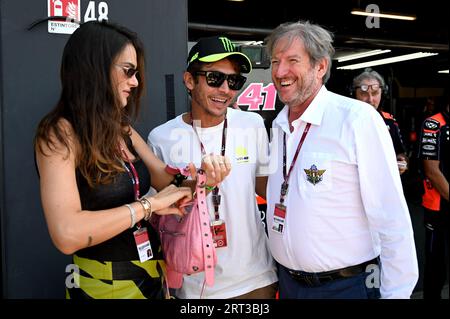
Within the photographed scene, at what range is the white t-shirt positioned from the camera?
207cm

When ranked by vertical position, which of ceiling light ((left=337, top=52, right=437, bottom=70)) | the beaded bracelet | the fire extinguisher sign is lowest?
the beaded bracelet

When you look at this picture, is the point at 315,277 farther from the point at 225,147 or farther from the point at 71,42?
the point at 71,42

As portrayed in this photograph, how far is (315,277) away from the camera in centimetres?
196

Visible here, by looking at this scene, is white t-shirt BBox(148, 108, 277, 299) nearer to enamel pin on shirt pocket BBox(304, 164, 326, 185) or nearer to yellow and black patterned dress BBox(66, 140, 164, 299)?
enamel pin on shirt pocket BBox(304, 164, 326, 185)

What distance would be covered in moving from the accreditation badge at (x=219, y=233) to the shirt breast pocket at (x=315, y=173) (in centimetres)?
40

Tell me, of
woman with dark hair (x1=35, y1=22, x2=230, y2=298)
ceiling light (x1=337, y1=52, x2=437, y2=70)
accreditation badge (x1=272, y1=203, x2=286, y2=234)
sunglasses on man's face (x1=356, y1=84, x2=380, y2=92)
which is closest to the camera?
woman with dark hair (x1=35, y1=22, x2=230, y2=298)

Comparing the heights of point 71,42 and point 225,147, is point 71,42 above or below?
above

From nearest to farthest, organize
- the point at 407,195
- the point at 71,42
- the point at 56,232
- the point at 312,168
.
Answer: the point at 56,232, the point at 71,42, the point at 312,168, the point at 407,195

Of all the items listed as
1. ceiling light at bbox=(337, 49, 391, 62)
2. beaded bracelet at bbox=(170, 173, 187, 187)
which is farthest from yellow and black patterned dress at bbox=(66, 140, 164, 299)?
ceiling light at bbox=(337, 49, 391, 62)

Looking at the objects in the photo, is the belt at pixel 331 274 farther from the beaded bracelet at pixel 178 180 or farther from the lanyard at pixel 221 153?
the beaded bracelet at pixel 178 180

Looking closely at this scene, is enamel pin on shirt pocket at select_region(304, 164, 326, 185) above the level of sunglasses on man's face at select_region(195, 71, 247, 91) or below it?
below

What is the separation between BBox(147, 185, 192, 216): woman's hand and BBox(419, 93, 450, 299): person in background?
3.02 metres
